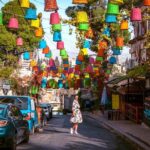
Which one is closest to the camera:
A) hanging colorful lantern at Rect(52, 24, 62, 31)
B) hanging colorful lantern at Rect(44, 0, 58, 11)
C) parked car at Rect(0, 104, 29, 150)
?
parked car at Rect(0, 104, 29, 150)

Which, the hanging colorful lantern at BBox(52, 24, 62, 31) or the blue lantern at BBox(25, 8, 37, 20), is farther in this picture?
the hanging colorful lantern at BBox(52, 24, 62, 31)

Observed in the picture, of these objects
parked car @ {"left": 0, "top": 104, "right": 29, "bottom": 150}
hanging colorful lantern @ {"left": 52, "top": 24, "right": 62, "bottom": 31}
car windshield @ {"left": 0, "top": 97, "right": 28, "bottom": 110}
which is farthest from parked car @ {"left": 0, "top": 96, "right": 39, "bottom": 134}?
parked car @ {"left": 0, "top": 104, "right": 29, "bottom": 150}

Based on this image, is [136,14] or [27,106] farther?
[27,106]

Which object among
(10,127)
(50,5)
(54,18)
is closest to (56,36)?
(54,18)

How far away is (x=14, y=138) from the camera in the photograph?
15695 millimetres

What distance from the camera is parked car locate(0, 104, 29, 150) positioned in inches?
592

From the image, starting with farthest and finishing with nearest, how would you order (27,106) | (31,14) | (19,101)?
(19,101)
(27,106)
(31,14)

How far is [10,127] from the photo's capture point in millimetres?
15445

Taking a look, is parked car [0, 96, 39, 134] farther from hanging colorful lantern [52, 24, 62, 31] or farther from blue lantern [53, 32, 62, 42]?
blue lantern [53, 32, 62, 42]

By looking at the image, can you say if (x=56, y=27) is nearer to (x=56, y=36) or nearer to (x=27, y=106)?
(x=56, y=36)

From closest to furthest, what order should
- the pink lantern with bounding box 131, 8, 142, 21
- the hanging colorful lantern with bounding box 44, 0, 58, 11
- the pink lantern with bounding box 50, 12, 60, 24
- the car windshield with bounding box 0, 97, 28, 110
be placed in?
the hanging colorful lantern with bounding box 44, 0, 58, 11
the pink lantern with bounding box 131, 8, 142, 21
the pink lantern with bounding box 50, 12, 60, 24
the car windshield with bounding box 0, 97, 28, 110

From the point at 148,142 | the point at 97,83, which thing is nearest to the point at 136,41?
the point at 97,83

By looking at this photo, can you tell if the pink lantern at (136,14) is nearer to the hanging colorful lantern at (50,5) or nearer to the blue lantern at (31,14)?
the hanging colorful lantern at (50,5)

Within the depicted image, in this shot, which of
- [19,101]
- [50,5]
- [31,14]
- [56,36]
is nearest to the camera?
[50,5]
